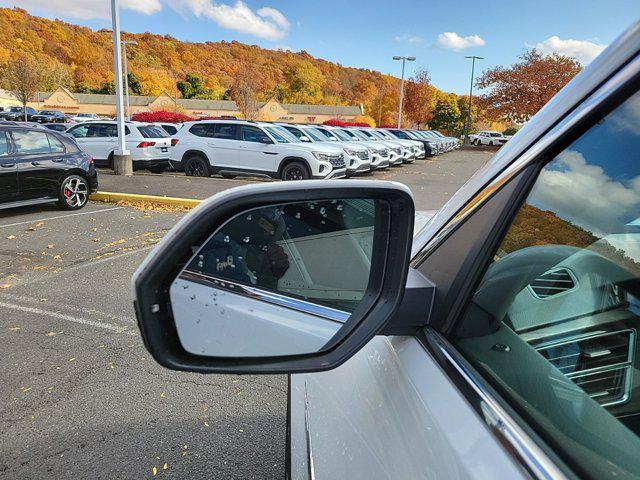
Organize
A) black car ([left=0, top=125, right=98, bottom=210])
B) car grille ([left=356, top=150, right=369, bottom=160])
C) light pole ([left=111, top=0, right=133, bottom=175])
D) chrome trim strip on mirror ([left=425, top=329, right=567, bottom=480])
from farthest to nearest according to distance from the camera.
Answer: car grille ([left=356, top=150, right=369, bottom=160]) < light pole ([left=111, top=0, right=133, bottom=175]) < black car ([left=0, top=125, right=98, bottom=210]) < chrome trim strip on mirror ([left=425, top=329, right=567, bottom=480])

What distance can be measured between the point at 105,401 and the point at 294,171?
1121cm

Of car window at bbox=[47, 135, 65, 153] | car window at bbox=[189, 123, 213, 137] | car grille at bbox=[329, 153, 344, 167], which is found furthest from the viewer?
car window at bbox=[189, 123, 213, 137]

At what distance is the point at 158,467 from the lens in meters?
2.55

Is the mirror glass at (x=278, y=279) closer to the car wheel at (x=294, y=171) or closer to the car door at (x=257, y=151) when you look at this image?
the car wheel at (x=294, y=171)

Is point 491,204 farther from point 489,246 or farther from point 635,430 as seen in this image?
point 635,430

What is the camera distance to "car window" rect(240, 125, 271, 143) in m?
14.4

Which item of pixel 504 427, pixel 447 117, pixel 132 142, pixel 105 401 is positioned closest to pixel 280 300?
pixel 504 427

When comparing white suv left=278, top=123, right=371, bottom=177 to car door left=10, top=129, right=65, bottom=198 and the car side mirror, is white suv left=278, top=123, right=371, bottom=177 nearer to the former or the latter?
car door left=10, top=129, right=65, bottom=198

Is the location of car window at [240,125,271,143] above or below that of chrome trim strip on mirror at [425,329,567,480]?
above

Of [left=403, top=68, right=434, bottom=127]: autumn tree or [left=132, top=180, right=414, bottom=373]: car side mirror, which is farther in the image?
[left=403, top=68, right=434, bottom=127]: autumn tree

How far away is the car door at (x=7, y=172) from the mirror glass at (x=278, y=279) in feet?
29.3

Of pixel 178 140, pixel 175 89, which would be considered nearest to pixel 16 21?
pixel 175 89

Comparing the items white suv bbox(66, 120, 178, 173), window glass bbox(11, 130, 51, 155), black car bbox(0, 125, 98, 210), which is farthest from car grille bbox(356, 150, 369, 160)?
window glass bbox(11, 130, 51, 155)

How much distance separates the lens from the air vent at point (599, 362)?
905mm
